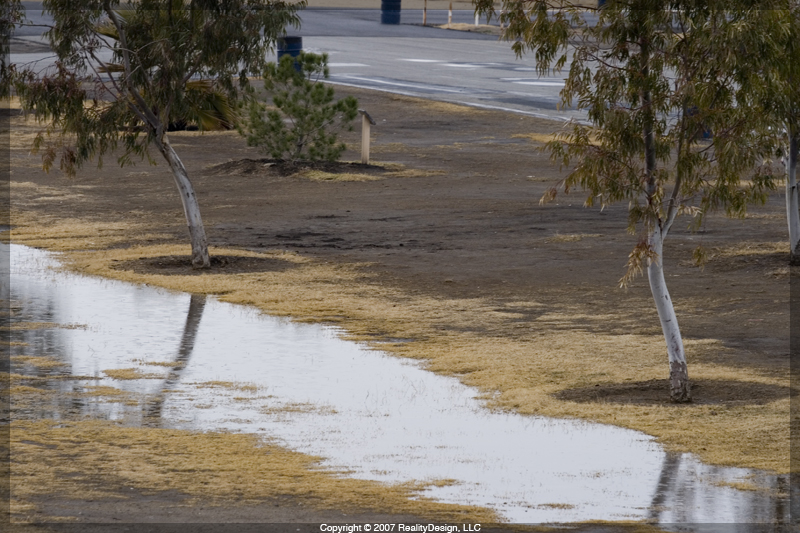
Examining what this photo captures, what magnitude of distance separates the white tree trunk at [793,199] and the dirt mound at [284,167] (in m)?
11.7

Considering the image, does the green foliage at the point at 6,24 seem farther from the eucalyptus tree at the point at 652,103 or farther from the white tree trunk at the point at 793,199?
the white tree trunk at the point at 793,199

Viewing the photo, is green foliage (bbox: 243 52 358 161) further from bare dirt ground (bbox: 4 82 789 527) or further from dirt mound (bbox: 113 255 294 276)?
dirt mound (bbox: 113 255 294 276)

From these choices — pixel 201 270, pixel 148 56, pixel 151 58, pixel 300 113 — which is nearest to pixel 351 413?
pixel 201 270

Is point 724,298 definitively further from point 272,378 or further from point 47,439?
point 47,439

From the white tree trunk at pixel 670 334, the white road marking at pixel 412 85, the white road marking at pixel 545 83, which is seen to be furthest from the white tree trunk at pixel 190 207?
the white road marking at pixel 545 83

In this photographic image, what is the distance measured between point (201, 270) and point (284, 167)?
32.4 feet

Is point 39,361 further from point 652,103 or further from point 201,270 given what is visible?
point 652,103

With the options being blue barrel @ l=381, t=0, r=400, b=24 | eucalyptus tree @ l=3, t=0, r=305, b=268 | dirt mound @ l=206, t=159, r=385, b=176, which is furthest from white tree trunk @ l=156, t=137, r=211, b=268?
blue barrel @ l=381, t=0, r=400, b=24

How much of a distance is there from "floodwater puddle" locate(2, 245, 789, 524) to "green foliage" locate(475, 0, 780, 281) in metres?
1.84

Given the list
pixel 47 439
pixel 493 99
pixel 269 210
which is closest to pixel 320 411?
pixel 47 439

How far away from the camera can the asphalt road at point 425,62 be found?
39375 mm

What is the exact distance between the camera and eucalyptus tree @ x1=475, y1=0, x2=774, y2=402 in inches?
394

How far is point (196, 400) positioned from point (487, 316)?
4.44 meters

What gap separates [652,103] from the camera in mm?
10305
